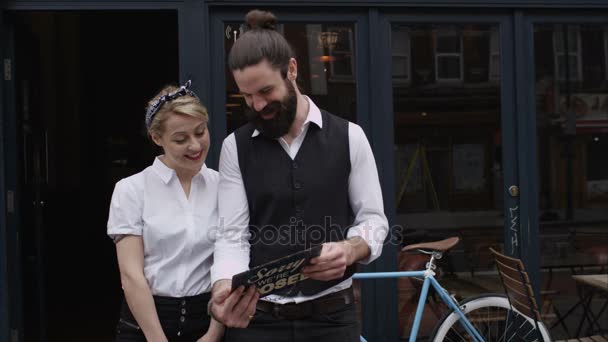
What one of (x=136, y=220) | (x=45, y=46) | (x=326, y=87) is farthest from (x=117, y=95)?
(x=136, y=220)

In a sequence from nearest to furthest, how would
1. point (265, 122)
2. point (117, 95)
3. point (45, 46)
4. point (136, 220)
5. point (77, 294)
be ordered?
point (265, 122) < point (136, 220) < point (45, 46) < point (77, 294) < point (117, 95)

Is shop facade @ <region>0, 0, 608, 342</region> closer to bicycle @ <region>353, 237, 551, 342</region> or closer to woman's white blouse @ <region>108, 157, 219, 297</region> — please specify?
bicycle @ <region>353, 237, 551, 342</region>

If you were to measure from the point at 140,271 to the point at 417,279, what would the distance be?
2396 millimetres

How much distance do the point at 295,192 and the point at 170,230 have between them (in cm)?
53

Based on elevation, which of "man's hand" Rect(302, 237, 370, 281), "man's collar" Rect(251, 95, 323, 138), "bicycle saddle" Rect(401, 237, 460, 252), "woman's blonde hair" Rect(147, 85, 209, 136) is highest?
"woman's blonde hair" Rect(147, 85, 209, 136)

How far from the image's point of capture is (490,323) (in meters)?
4.38

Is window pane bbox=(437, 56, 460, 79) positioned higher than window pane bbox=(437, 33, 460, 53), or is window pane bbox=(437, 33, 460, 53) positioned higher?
window pane bbox=(437, 33, 460, 53)

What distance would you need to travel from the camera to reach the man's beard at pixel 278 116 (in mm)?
1995

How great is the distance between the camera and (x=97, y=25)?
953cm

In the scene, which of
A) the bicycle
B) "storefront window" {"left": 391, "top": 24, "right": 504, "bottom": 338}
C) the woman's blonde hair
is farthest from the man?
"storefront window" {"left": 391, "top": 24, "right": 504, "bottom": 338}

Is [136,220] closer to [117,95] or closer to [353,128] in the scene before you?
[353,128]

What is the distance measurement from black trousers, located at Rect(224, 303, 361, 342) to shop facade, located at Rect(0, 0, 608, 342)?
2369 mm

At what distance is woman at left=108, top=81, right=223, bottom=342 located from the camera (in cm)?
225

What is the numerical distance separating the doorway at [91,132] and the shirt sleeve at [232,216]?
450 cm
